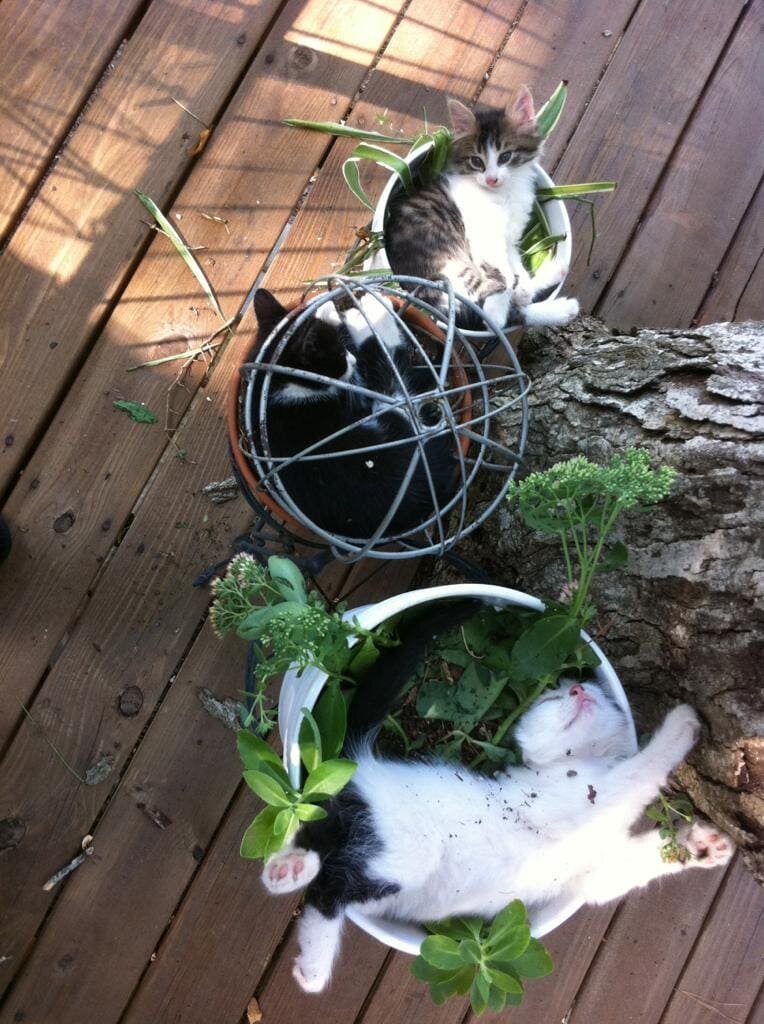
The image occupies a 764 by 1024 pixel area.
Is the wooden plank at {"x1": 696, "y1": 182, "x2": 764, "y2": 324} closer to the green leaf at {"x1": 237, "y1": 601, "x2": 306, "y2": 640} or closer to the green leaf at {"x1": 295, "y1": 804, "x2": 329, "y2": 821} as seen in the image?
the green leaf at {"x1": 237, "y1": 601, "x2": 306, "y2": 640}

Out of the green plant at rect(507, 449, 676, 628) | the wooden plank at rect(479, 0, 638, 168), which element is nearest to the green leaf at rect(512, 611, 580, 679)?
the green plant at rect(507, 449, 676, 628)

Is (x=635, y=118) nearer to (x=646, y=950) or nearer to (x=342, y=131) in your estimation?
(x=342, y=131)

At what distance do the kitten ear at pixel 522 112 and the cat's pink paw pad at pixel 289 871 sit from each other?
121 centimetres

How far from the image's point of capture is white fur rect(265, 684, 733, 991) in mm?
928

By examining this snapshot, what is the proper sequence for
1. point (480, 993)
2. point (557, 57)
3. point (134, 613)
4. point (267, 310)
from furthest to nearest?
1. point (557, 57)
2. point (134, 613)
3. point (267, 310)
4. point (480, 993)

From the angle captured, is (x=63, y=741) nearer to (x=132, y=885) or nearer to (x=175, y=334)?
(x=132, y=885)

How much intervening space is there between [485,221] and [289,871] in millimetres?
1091

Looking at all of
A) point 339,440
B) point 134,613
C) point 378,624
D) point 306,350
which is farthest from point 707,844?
point 134,613

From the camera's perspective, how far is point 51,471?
132 centimetres

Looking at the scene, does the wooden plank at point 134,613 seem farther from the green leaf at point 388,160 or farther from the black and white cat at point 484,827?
the black and white cat at point 484,827

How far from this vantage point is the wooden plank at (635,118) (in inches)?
56.1

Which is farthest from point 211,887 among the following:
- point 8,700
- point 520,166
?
point 520,166

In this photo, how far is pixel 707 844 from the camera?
0.96 metres

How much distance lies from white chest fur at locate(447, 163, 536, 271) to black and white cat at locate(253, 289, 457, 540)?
265 mm
